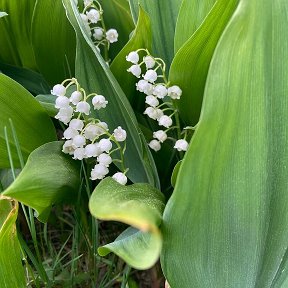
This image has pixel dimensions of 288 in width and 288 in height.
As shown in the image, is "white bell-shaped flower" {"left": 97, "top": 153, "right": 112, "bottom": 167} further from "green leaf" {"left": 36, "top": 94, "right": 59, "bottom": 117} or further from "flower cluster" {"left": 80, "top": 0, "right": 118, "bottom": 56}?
"flower cluster" {"left": 80, "top": 0, "right": 118, "bottom": 56}

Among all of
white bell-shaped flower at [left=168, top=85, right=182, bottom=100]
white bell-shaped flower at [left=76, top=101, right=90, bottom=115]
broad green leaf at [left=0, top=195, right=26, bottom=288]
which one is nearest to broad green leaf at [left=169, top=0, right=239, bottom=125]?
white bell-shaped flower at [left=168, top=85, right=182, bottom=100]

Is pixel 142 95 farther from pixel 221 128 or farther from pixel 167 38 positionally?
pixel 221 128

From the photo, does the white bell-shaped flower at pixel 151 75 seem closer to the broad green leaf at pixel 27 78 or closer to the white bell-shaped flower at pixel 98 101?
the white bell-shaped flower at pixel 98 101

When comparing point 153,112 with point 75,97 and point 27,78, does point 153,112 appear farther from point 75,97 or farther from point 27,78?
point 27,78

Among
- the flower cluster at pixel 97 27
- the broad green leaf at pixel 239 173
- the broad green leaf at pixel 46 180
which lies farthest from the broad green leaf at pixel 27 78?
the broad green leaf at pixel 239 173

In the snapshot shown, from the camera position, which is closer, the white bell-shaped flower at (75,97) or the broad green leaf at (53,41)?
the white bell-shaped flower at (75,97)
